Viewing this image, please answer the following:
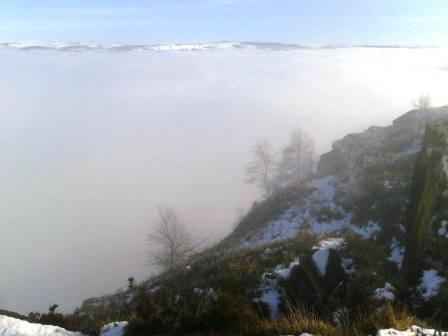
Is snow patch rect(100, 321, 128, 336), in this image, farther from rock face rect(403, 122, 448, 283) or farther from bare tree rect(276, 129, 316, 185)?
bare tree rect(276, 129, 316, 185)

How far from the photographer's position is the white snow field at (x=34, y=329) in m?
7.82

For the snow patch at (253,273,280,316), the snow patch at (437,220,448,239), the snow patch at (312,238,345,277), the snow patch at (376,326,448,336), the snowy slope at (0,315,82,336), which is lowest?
the snow patch at (253,273,280,316)

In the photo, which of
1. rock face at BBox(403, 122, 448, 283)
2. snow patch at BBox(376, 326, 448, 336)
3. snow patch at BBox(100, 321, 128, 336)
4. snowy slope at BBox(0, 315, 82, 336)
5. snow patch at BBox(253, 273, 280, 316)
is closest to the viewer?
snow patch at BBox(376, 326, 448, 336)

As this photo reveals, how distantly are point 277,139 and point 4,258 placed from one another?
114762 millimetres

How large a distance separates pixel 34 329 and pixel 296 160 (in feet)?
200

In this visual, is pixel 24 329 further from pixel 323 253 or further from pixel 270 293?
pixel 323 253

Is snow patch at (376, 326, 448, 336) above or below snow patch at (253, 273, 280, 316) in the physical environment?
above

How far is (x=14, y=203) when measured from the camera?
573 ft

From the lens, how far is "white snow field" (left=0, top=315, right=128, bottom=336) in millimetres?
7824

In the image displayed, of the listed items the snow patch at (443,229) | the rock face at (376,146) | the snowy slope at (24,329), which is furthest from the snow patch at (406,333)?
the rock face at (376,146)

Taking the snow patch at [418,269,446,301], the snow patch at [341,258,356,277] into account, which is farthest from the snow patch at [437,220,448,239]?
the snow patch at [341,258,356,277]

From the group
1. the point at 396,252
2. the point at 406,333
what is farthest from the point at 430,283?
the point at 406,333

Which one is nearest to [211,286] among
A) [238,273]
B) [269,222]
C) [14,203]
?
[238,273]

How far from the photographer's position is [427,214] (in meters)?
12.3
